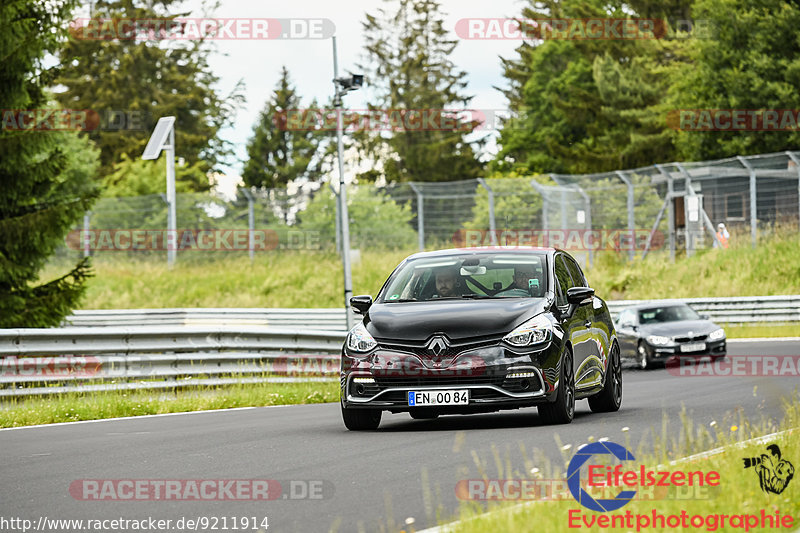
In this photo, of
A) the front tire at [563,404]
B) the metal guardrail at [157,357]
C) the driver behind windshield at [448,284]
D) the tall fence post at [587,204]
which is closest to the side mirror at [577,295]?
the front tire at [563,404]

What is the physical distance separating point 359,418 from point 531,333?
69.1 inches

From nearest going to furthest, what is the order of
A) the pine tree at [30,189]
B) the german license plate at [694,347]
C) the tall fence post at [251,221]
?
the pine tree at [30,189]
the german license plate at [694,347]
the tall fence post at [251,221]

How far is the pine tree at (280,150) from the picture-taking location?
92.2 metres

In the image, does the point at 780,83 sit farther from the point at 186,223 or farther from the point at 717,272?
the point at 186,223

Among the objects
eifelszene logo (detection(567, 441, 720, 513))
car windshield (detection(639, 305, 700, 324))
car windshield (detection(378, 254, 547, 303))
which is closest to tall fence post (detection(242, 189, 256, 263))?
car windshield (detection(639, 305, 700, 324))

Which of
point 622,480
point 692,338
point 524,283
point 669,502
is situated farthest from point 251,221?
point 669,502

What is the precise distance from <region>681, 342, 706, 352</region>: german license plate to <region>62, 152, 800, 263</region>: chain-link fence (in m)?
12.7

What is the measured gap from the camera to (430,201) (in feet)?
133

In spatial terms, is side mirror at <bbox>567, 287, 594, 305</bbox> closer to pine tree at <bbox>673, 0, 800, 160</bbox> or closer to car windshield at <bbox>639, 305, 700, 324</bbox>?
car windshield at <bbox>639, 305, 700, 324</bbox>

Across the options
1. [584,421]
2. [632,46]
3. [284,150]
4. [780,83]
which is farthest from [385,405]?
[284,150]

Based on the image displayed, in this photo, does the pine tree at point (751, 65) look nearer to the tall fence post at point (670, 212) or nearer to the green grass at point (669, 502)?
the tall fence post at point (670, 212)

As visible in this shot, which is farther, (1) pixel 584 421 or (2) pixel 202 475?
(1) pixel 584 421

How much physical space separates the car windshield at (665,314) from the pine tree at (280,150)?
6673 centimetres

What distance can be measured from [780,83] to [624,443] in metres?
40.3
